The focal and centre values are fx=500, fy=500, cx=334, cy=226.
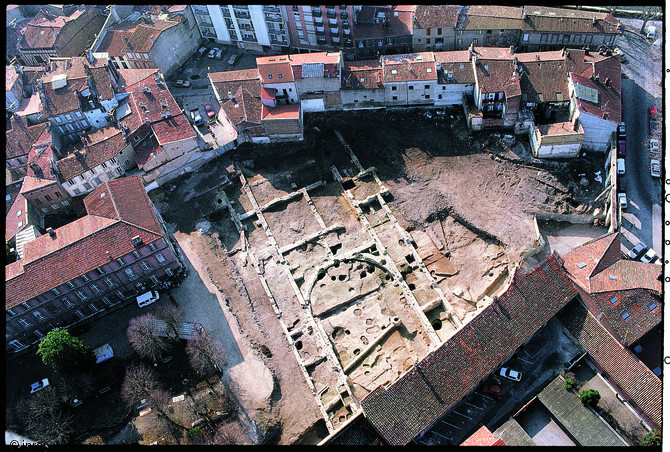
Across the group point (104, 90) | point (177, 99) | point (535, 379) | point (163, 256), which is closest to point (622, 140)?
point (535, 379)

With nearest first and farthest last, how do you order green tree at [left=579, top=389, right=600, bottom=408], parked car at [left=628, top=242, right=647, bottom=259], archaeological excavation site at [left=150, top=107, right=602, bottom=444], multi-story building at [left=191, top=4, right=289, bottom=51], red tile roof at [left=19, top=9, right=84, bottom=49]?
green tree at [left=579, top=389, right=600, bottom=408], archaeological excavation site at [left=150, top=107, right=602, bottom=444], parked car at [left=628, top=242, right=647, bottom=259], multi-story building at [left=191, top=4, right=289, bottom=51], red tile roof at [left=19, top=9, right=84, bottom=49]

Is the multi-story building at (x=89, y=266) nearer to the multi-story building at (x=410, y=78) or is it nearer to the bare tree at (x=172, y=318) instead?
the bare tree at (x=172, y=318)

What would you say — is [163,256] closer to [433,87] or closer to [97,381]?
[97,381]

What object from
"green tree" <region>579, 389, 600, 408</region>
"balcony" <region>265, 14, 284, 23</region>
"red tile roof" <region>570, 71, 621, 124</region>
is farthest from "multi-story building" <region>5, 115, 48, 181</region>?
"green tree" <region>579, 389, 600, 408</region>

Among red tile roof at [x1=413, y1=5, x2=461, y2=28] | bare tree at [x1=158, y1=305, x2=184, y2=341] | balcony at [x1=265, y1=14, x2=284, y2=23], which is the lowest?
bare tree at [x1=158, y1=305, x2=184, y2=341]

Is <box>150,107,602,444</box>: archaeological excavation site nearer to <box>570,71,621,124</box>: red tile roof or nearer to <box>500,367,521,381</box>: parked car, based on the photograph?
<box>500,367,521,381</box>: parked car

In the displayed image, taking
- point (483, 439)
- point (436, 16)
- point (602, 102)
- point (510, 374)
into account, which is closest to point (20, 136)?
point (436, 16)

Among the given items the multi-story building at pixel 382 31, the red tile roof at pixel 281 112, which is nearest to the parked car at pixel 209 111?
the red tile roof at pixel 281 112

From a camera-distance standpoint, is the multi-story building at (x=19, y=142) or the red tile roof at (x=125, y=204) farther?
the multi-story building at (x=19, y=142)
